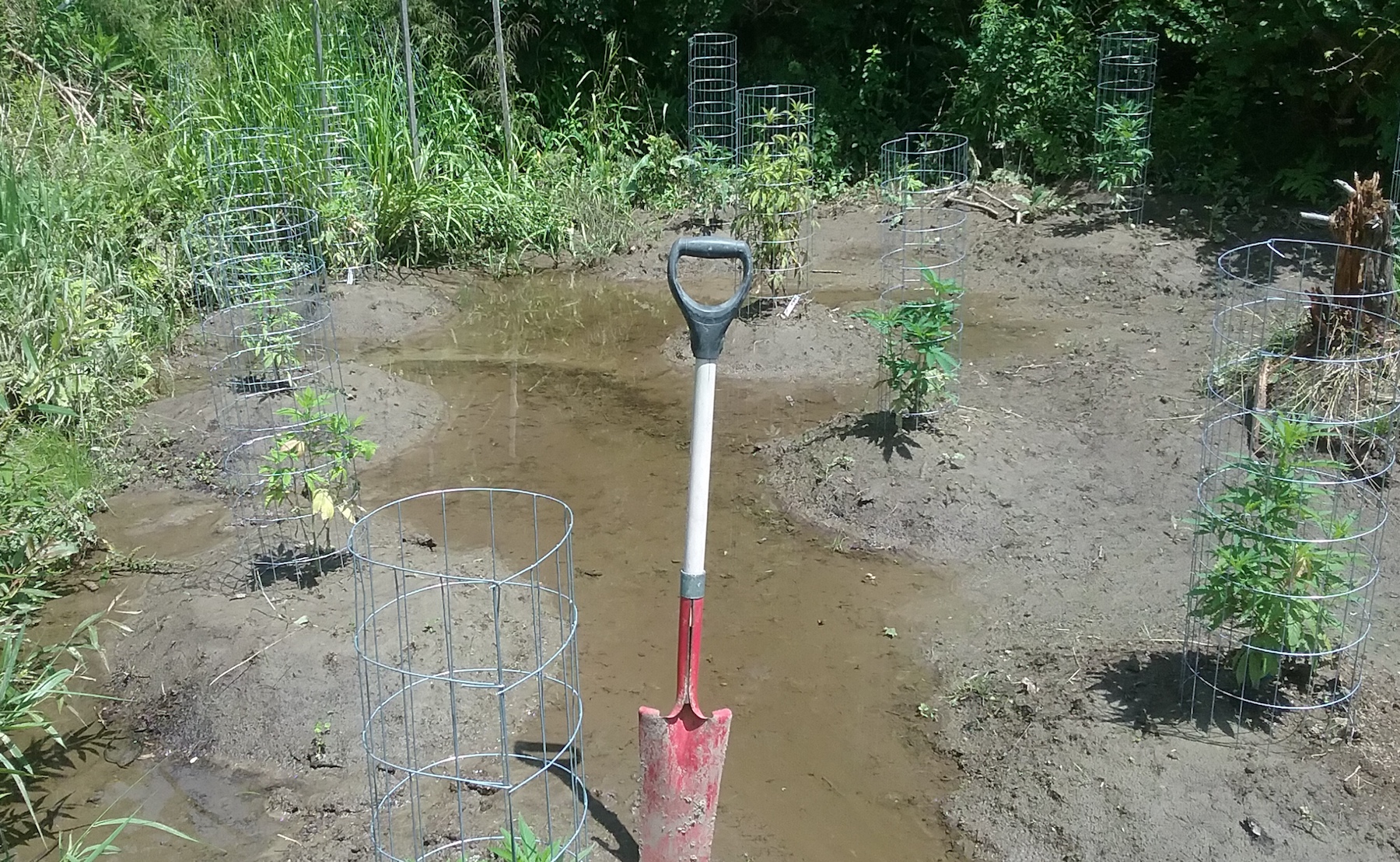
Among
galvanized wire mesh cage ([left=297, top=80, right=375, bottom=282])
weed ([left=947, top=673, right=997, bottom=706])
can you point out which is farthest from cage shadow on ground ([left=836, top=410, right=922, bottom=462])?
galvanized wire mesh cage ([left=297, top=80, right=375, bottom=282])

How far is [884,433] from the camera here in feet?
21.3

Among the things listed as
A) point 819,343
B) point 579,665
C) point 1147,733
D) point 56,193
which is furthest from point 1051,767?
point 56,193

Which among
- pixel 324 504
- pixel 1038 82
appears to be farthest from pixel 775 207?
pixel 324 504

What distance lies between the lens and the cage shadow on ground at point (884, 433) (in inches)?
252

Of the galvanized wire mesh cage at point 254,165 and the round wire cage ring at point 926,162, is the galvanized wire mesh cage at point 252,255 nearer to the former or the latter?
the galvanized wire mesh cage at point 254,165

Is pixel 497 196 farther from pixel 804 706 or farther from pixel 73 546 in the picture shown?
pixel 804 706

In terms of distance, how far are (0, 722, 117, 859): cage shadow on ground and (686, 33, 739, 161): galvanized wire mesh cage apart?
7.44 metres

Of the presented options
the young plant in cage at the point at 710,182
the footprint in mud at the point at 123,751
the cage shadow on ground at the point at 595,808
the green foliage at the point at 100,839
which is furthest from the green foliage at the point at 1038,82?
the green foliage at the point at 100,839

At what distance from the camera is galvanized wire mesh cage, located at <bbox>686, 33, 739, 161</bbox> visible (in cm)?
1128

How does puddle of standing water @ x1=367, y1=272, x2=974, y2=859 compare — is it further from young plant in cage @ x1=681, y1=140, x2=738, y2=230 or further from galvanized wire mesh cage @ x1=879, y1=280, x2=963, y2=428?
young plant in cage @ x1=681, y1=140, x2=738, y2=230

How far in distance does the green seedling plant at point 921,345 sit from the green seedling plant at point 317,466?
2609 millimetres

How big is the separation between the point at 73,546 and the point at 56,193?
11.3 ft

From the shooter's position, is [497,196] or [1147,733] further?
[497,196]

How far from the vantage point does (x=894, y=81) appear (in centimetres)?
1233
